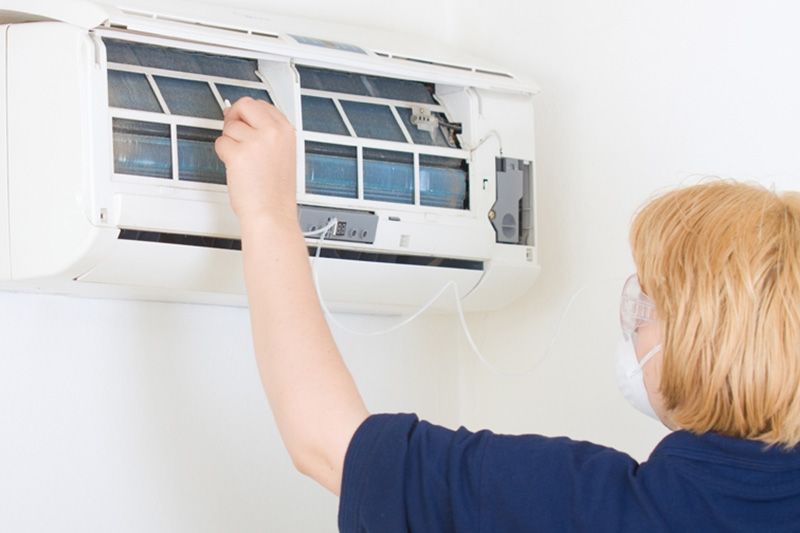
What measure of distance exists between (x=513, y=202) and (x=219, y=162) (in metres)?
0.42

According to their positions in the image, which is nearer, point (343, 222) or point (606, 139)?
point (343, 222)

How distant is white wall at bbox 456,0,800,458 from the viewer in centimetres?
150

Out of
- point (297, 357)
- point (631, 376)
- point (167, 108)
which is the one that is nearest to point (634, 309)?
point (631, 376)

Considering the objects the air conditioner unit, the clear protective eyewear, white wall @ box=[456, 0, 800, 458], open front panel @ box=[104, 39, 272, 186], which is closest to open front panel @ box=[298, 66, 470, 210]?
the air conditioner unit

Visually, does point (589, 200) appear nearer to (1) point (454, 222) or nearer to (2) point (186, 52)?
(1) point (454, 222)

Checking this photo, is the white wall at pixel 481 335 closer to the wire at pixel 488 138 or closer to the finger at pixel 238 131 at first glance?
the wire at pixel 488 138

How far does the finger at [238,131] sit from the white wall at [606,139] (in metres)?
0.60

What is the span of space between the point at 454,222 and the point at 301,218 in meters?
0.22

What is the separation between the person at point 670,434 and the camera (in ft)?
3.37

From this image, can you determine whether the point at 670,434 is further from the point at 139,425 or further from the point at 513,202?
the point at 139,425

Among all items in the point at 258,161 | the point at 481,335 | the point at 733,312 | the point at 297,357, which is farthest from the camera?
the point at 481,335

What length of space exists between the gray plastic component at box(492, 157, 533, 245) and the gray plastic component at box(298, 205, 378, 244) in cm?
20

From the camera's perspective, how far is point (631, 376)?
118 centimetres

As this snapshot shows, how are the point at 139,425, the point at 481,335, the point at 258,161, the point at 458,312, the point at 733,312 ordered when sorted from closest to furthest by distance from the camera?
the point at 733,312, the point at 258,161, the point at 139,425, the point at 458,312, the point at 481,335
